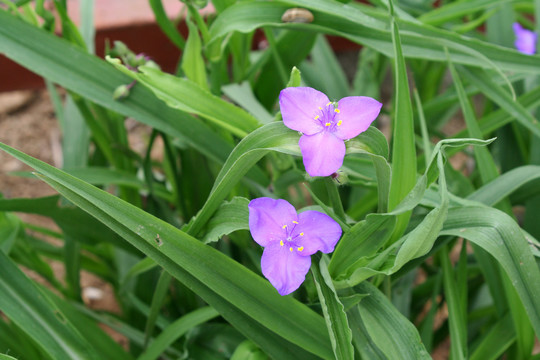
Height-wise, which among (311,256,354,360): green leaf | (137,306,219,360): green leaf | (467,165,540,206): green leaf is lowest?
(311,256,354,360): green leaf

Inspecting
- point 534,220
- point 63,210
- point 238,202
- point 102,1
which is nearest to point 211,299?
point 238,202

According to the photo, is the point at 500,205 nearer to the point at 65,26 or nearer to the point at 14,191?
the point at 65,26

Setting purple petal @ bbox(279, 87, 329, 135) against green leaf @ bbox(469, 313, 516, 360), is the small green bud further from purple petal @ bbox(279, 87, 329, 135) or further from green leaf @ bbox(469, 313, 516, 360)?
green leaf @ bbox(469, 313, 516, 360)

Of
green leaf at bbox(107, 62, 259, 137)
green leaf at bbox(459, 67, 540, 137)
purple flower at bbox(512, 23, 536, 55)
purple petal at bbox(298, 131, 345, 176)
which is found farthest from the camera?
purple flower at bbox(512, 23, 536, 55)

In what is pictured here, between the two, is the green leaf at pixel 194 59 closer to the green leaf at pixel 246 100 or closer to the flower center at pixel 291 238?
the green leaf at pixel 246 100

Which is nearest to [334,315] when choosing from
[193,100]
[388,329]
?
[388,329]

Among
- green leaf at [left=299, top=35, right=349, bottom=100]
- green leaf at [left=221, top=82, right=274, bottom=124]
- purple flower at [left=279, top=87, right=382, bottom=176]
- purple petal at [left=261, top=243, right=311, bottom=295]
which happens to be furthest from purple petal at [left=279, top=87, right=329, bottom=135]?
green leaf at [left=299, top=35, right=349, bottom=100]

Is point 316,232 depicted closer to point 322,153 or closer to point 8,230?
point 322,153
